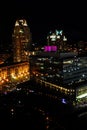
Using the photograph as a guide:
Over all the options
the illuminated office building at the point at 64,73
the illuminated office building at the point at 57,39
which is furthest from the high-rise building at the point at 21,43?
the illuminated office building at the point at 64,73

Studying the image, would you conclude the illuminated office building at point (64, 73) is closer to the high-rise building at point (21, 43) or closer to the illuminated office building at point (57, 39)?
the high-rise building at point (21, 43)

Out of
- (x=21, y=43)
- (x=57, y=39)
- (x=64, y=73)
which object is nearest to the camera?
(x=64, y=73)

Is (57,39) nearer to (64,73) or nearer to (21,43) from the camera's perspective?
(21,43)

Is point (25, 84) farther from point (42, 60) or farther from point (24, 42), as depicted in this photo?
point (24, 42)

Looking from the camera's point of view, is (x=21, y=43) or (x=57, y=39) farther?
(x=57, y=39)

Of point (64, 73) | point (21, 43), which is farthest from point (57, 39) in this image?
point (64, 73)

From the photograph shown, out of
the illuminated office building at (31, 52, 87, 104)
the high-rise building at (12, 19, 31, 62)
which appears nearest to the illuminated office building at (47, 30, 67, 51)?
the high-rise building at (12, 19, 31, 62)

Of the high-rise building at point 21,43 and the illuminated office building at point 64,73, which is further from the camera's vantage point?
the high-rise building at point 21,43

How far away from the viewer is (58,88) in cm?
6050

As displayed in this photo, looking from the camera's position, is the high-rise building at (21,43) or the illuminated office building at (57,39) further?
the illuminated office building at (57,39)

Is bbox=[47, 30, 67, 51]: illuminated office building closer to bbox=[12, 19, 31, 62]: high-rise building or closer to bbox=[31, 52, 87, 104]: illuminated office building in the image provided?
bbox=[12, 19, 31, 62]: high-rise building

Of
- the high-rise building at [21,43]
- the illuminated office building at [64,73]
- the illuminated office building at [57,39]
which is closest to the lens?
the illuminated office building at [64,73]

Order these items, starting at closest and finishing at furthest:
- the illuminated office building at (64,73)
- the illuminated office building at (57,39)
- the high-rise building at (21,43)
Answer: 1. the illuminated office building at (64,73)
2. the high-rise building at (21,43)
3. the illuminated office building at (57,39)

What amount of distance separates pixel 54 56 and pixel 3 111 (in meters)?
22.3
